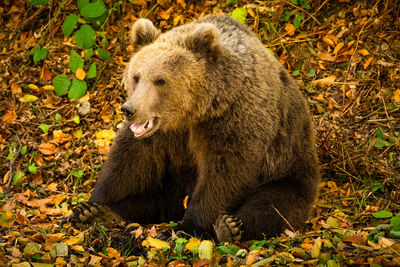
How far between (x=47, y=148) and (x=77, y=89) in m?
0.95

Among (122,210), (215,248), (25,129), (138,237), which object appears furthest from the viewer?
(25,129)

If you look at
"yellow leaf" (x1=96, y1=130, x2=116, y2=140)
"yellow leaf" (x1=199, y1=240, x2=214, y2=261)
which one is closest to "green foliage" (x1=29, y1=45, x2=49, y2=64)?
"yellow leaf" (x1=96, y1=130, x2=116, y2=140)

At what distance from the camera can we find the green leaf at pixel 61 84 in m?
7.06

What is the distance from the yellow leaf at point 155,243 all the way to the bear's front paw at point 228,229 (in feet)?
1.70

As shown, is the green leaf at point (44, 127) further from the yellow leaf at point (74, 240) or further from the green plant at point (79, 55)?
the yellow leaf at point (74, 240)

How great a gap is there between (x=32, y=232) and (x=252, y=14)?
4658mm

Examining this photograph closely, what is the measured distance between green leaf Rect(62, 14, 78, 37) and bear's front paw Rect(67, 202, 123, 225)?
3217mm

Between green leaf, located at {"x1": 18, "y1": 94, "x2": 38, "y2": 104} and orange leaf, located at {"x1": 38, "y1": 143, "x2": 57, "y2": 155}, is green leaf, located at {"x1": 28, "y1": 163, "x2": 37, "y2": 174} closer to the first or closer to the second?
orange leaf, located at {"x1": 38, "y1": 143, "x2": 57, "y2": 155}

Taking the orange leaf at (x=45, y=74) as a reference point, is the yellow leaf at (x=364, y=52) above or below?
below

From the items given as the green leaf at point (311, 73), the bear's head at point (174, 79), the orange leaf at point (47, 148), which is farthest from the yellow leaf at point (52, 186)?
the green leaf at point (311, 73)

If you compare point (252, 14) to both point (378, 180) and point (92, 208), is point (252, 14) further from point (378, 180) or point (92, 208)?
point (92, 208)

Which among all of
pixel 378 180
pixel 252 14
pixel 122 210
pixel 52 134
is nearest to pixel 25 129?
pixel 52 134

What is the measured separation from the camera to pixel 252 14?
7453mm

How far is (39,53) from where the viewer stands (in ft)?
23.9
